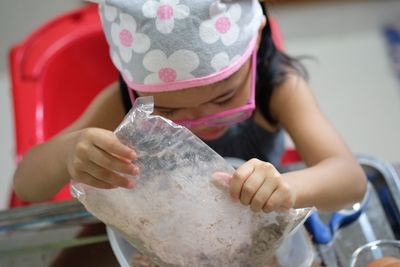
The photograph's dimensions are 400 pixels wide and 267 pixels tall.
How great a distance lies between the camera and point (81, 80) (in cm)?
94

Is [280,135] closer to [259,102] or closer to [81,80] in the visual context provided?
[259,102]

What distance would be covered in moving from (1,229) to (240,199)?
316mm

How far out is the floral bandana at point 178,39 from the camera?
500 millimetres

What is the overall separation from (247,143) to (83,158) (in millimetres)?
361

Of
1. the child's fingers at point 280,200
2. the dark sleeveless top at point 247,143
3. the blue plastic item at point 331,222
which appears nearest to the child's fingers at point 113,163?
the child's fingers at point 280,200

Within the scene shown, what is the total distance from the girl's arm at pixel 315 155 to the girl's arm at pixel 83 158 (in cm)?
18

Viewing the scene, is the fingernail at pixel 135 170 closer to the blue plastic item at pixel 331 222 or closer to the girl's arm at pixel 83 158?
the girl's arm at pixel 83 158

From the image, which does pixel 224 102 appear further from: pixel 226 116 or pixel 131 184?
pixel 131 184

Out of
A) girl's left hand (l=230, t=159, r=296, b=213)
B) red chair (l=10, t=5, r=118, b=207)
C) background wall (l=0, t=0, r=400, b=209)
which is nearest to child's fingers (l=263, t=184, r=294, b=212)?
girl's left hand (l=230, t=159, r=296, b=213)

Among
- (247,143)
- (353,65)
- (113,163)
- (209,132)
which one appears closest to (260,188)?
(113,163)

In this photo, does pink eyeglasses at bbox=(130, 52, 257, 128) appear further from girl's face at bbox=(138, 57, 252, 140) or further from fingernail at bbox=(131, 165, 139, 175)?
fingernail at bbox=(131, 165, 139, 175)

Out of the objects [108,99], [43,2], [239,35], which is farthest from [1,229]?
[43,2]

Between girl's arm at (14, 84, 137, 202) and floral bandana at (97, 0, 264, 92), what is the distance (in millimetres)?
82

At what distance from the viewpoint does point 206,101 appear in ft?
1.88
